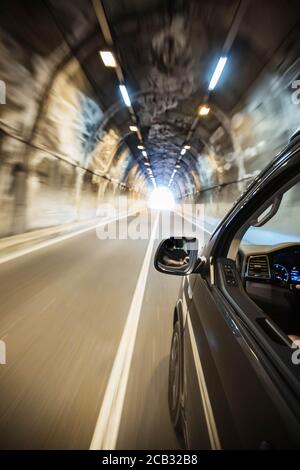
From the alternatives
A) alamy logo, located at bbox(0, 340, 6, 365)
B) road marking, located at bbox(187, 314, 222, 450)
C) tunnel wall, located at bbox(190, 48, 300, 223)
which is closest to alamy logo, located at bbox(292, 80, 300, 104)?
tunnel wall, located at bbox(190, 48, 300, 223)

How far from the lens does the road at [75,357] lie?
2.05 metres

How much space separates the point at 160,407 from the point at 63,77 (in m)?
9.82

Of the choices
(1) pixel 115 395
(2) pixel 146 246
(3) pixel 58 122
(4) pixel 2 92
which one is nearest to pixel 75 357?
(1) pixel 115 395

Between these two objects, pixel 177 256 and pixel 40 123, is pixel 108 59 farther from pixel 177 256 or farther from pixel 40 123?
pixel 177 256

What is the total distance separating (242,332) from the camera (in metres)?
1.29

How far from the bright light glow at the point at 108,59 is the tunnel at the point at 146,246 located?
3 centimetres

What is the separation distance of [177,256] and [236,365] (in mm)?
1225

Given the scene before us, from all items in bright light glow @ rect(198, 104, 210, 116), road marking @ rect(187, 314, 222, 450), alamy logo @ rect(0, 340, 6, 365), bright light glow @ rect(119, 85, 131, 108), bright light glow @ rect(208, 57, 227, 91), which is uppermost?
bright light glow @ rect(119, 85, 131, 108)

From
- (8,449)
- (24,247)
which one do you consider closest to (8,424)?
(8,449)

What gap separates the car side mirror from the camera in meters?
2.05

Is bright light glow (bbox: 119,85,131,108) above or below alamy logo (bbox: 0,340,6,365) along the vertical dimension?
above

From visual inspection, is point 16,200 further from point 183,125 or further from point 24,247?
point 183,125

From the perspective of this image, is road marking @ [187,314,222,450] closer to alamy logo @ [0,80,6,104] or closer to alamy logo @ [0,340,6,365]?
alamy logo @ [0,340,6,365]
